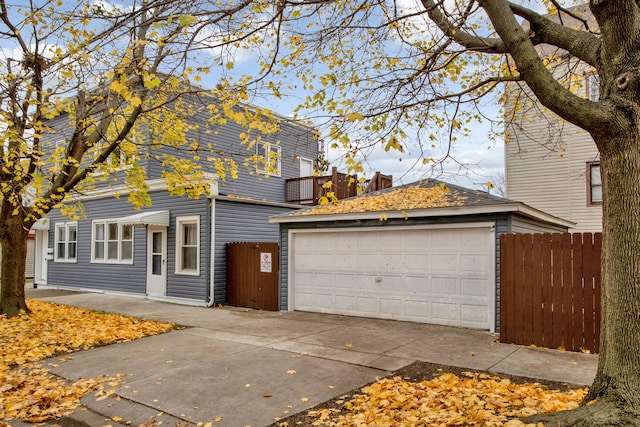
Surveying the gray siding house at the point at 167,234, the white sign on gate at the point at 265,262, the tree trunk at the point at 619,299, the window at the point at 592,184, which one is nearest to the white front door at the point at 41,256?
the gray siding house at the point at 167,234

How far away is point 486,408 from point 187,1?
5218 mm

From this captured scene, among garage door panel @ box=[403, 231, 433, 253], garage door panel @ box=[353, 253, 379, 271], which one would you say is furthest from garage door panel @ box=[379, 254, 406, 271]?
garage door panel @ box=[403, 231, 433, 253]

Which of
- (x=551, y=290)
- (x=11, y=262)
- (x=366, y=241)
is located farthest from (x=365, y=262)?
(x=11, y=262)

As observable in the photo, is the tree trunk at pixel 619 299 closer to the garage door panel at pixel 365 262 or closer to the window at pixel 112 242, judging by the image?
the garage door panel at pixel 365 262

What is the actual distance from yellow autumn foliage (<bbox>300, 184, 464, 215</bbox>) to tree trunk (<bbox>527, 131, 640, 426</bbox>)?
524 cm

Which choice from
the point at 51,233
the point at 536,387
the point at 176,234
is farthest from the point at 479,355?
the point at 51,233

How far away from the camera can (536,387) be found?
5.14 meters

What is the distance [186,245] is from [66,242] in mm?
7224

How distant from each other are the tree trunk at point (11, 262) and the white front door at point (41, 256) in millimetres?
8937

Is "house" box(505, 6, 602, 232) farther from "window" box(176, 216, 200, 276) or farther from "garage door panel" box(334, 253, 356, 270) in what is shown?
"window" box(176, 216, 200, 276)

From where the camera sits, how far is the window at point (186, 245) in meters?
13.1

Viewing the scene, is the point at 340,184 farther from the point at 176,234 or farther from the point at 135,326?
the point at 135,326

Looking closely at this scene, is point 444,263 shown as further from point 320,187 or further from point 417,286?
point 320,187

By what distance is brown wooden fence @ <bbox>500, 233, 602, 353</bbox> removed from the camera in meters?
7.09
